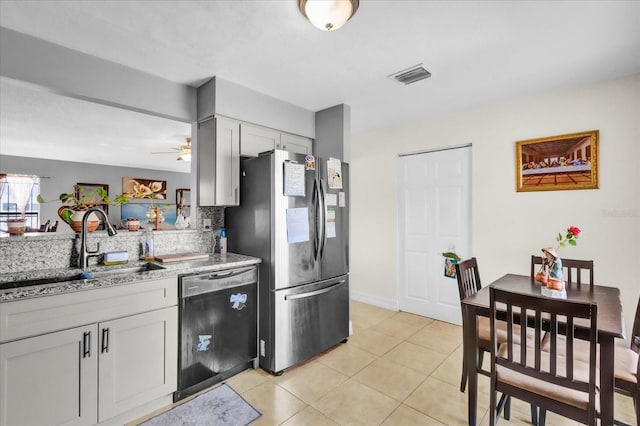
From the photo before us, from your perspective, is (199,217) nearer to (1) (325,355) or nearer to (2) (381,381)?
(1) (325,355)

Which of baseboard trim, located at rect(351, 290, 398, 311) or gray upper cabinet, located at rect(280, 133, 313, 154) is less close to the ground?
gray upper cabinet, located at rect(280, 133, 313, 154)

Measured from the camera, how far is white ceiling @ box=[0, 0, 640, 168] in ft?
5.68

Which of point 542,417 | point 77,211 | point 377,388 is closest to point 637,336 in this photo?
point 542,417

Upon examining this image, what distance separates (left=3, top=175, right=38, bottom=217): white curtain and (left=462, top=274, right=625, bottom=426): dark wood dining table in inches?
311

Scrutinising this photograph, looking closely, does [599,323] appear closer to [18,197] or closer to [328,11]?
[328,11]

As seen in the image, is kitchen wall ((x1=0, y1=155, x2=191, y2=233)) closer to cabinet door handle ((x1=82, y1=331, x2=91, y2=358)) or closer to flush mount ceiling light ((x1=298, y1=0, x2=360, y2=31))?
cabinet door handle ((x1=82, y1=331, x2=91, y2=358))

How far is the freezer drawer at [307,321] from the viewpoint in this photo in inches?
96.4

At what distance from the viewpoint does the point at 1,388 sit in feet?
4.78

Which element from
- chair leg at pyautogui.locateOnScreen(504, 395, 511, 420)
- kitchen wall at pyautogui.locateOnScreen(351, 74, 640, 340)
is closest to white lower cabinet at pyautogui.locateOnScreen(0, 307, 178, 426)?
chair leg at pyautogui.locateOnScreen(504, 395, 511, 420)

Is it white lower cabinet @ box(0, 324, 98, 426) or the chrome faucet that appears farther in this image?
the chrome faucet

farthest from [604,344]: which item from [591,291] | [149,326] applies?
[149,326]

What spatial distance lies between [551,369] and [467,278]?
0.86 meters

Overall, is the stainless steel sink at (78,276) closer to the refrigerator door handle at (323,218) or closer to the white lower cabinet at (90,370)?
A: the white lower cabinet at (90,370)

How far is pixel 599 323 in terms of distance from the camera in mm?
1469
